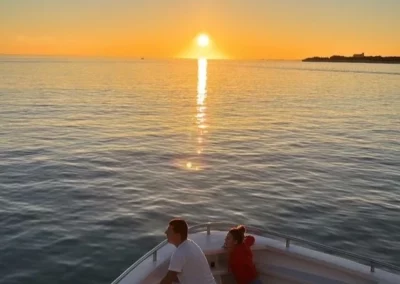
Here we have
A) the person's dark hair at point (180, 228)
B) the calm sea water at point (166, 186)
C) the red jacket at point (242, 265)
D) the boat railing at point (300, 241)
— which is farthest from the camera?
the calm sea water at point (166, 186)

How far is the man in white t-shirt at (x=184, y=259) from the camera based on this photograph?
6.00m

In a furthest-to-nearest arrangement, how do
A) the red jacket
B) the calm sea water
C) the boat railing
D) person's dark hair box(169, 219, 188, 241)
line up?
the calm sea water
the red jacket
the boat railing
person's dark hair box(169, 219, 188, 241)

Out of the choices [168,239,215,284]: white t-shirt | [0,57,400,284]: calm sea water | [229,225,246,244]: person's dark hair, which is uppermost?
[168,239,215,284]: white t-shirt

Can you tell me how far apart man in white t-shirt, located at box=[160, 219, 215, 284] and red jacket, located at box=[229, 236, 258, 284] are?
1.93 m

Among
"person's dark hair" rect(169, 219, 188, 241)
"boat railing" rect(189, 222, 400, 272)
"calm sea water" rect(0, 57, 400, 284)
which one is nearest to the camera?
"person's dark hair" rect(169, 219, 188, 241)

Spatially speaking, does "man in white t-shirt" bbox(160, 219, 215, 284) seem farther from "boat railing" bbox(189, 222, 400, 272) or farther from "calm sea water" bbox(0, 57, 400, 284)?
"calm sea water" bbox(0, 57, 400, 284)

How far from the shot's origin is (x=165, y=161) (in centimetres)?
2494

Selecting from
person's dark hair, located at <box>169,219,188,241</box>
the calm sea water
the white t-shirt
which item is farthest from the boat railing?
the calm sea water

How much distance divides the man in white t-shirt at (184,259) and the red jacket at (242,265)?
1931 mm

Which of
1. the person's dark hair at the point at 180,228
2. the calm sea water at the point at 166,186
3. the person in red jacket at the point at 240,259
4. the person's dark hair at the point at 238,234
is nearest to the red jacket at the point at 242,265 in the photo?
the person in red jacket at the point at 240,259

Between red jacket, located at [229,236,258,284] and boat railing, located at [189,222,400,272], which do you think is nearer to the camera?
boat railing, located at [189,222,400,272]

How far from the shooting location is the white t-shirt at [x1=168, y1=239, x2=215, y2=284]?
6.02 m

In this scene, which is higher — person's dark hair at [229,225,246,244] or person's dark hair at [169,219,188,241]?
person's dark hair at [169,219,188,241]

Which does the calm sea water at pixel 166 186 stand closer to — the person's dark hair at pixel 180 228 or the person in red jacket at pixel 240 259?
the person in red jacket at pixel 240 259
